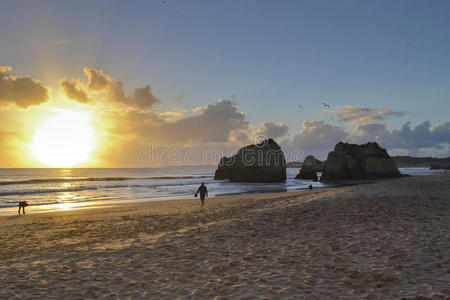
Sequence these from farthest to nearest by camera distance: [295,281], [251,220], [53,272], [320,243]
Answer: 1. [251,220]
2. [320,243]
3. [53,272]
4. [295,281]

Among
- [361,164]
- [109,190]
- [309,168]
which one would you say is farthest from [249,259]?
[309,168]

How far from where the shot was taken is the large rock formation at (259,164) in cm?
6431

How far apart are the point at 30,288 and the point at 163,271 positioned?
2.74 metres

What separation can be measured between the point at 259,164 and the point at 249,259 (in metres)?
57.6

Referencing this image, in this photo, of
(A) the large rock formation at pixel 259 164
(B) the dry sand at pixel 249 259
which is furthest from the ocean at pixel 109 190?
(B) the dry sand at pixel 249 259

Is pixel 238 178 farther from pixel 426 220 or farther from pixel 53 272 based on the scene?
pixel 53 272

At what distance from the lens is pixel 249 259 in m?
7.76

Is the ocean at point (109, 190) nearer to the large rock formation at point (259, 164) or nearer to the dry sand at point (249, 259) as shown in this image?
the large rock formation at point (259, 164)

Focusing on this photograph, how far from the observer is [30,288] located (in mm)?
6223

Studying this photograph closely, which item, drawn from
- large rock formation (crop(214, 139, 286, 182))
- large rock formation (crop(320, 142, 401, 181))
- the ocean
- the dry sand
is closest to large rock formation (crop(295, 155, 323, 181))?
large rock formation (crop(214, 139, 286, 182))

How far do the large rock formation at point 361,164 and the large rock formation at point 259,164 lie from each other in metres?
10.1

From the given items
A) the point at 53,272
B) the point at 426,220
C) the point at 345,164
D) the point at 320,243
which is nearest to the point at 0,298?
the point at 53,272

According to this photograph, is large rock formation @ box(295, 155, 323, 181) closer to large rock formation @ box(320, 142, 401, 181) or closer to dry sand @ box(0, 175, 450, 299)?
large rock formation @ box(320, 142, 401, 181)

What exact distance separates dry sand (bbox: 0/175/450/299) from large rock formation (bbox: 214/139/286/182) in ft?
167
